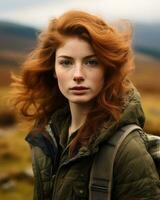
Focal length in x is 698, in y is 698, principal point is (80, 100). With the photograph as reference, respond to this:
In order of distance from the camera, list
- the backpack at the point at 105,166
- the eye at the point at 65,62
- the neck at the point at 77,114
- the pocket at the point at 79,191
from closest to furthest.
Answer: the backpack at the point at 105,166 → the pocket at the point at 79,191 → the eye at the point at 65,62 → the neck at the point at 77,114

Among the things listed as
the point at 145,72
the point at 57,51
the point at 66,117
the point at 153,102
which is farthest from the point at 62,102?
the point at 145,72

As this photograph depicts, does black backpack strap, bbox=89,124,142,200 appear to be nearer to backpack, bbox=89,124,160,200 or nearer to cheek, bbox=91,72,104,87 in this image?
backpack, bbox=89,124,160,200

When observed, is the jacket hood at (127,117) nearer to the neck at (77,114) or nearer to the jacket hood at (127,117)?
the jacket hood at (127,117)

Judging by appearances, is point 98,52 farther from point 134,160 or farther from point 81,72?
point 134,160

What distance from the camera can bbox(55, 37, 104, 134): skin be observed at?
14.2 ft

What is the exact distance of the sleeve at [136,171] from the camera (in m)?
4.14

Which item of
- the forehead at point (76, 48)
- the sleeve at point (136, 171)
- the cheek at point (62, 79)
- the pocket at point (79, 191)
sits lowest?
the pocket at point (79, 191)

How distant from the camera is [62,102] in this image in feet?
16.2

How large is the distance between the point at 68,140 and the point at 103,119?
0.35 metres

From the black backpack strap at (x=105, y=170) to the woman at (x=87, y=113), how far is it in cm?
3

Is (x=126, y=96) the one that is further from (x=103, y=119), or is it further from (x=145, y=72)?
(x=145, y=72)

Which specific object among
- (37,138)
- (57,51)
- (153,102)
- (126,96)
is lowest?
(153,102)

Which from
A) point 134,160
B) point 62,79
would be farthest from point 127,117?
point 62,79

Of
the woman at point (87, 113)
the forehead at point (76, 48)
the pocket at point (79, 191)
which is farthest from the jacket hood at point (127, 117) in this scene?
the forehead at point (76, 48)
